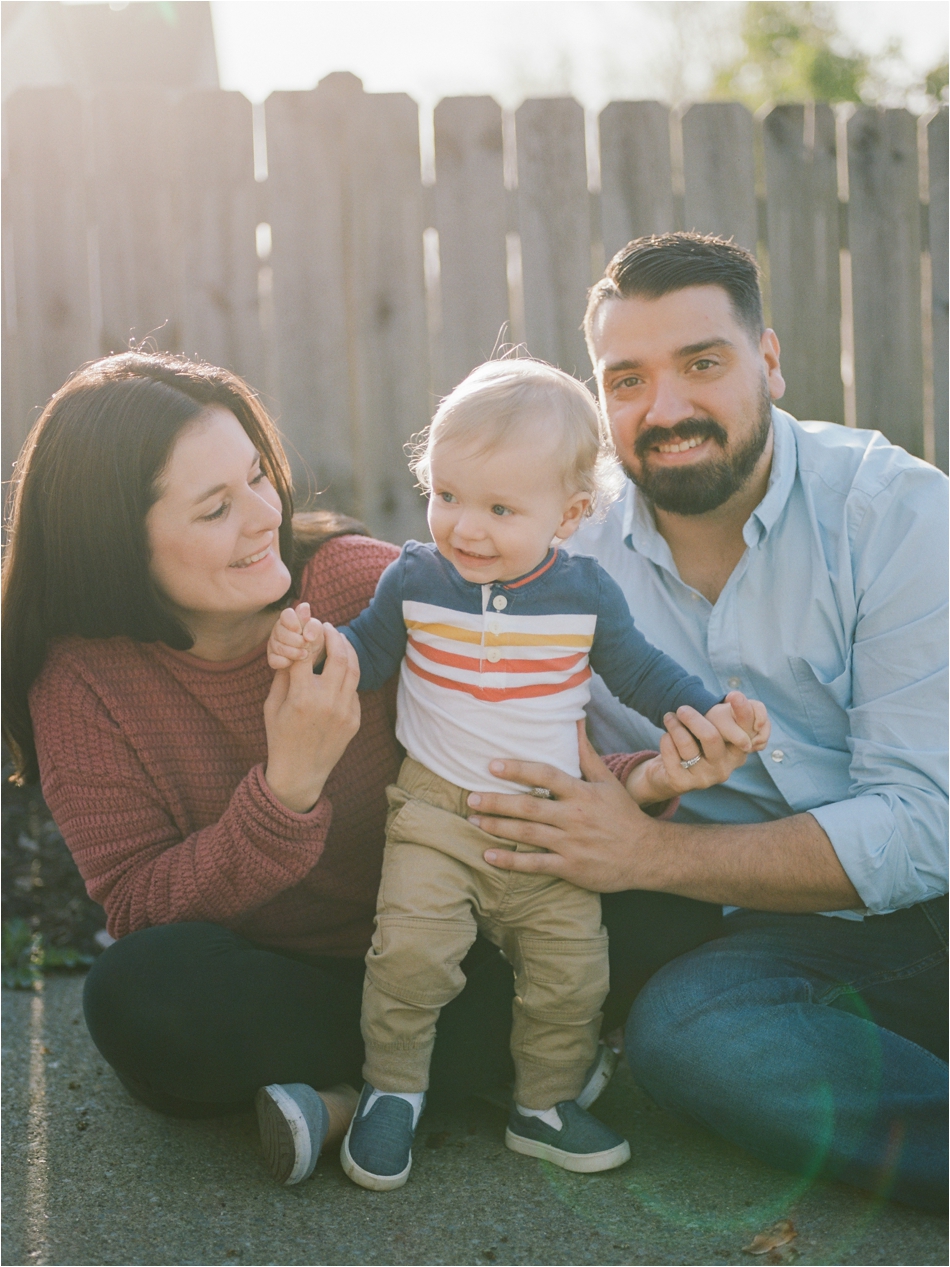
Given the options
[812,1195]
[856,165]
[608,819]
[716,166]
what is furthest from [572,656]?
[856,165]

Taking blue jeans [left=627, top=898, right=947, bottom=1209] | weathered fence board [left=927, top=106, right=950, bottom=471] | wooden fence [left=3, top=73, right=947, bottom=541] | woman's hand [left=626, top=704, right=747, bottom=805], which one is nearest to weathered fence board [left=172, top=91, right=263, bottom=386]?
wooden fence [left=3, top=73, right=947, bottom=541]

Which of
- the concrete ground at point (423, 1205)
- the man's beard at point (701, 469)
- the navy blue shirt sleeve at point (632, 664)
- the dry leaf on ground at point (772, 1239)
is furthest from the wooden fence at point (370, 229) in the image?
the dry leaf on ground at point (772, 1239)

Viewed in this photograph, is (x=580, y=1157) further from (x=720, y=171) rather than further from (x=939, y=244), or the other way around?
(x=939, y=244)

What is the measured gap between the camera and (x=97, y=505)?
2092mm

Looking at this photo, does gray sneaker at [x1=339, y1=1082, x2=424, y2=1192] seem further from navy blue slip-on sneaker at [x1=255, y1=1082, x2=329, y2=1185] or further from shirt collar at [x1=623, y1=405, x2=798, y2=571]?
shirt collar at [x1=623, y1=405, x2=798, y2=571]

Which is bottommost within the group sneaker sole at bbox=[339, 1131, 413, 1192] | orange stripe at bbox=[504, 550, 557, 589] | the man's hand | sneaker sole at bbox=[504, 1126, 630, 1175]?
sneaker sole at bbox=[504, 1126, 630, 1175]

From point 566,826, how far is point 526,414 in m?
0.75

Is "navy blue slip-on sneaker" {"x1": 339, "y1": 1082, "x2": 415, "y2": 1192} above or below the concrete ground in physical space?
above

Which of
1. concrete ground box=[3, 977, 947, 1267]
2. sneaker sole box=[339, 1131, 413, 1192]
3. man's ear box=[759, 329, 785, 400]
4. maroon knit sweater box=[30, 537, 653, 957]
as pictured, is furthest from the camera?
man's ear box=[759, 329, 785, 400]

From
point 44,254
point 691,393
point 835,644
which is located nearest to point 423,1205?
point 835,644

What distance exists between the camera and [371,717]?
7.70ft

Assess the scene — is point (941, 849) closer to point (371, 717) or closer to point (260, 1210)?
point (371, 717)

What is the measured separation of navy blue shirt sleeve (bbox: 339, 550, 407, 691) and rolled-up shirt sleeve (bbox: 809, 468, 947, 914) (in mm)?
878

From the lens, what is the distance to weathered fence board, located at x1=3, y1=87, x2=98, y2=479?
134 inches
